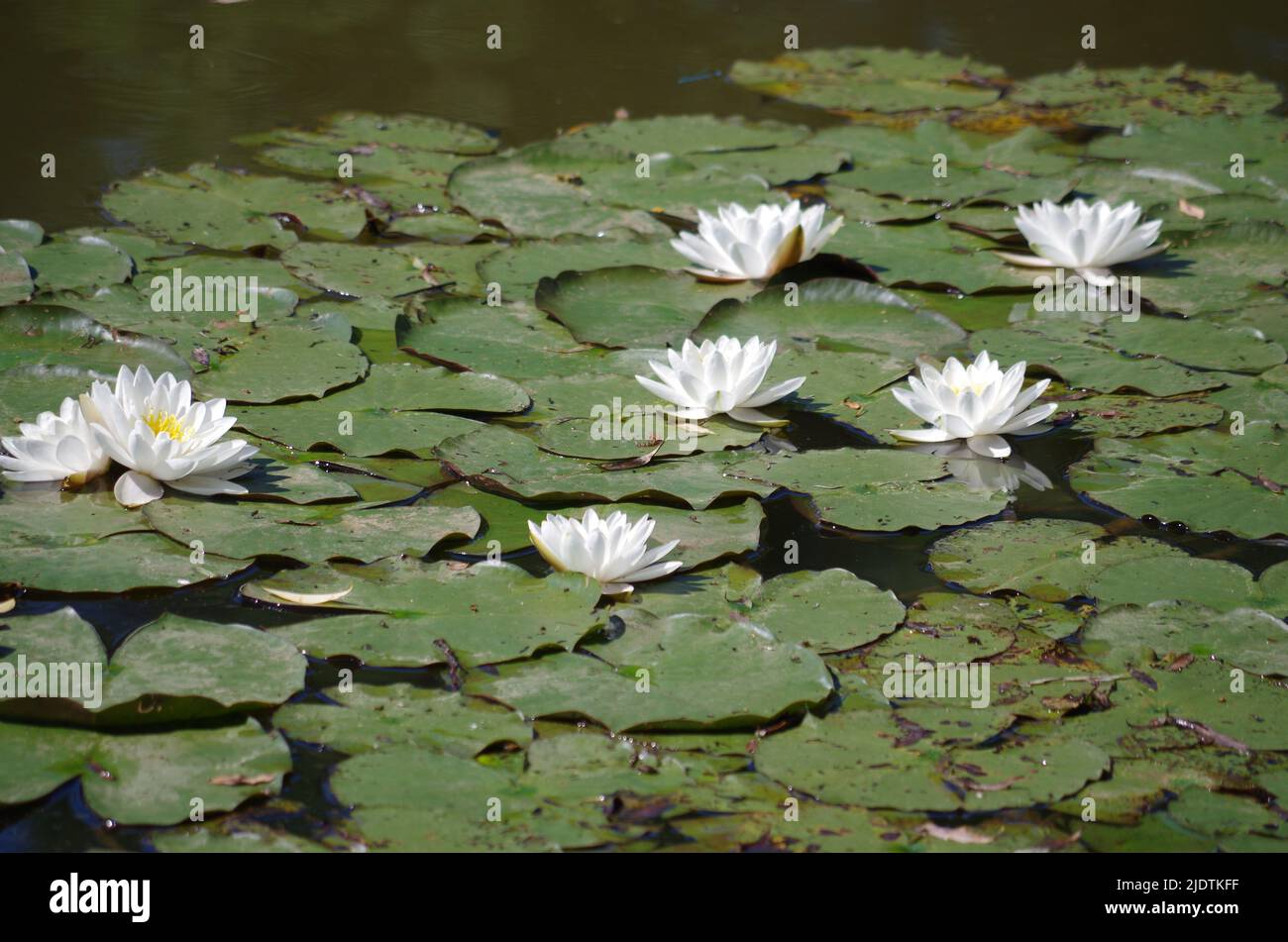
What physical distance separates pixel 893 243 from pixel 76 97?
157 inches

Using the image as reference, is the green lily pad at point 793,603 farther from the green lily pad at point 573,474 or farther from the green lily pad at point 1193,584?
the green lily pad at point 1193,584

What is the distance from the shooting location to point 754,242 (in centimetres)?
458

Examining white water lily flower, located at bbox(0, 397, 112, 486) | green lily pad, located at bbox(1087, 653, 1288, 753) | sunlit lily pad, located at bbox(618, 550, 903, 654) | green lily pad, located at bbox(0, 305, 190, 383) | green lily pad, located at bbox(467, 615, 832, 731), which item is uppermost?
green lily pad, located at bbox(0, 305, 190, 383)

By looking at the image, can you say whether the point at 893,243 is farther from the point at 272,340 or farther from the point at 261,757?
the point at 261,757

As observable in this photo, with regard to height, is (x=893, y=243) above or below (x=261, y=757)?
above

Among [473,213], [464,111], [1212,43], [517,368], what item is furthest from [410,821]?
[1212,43]

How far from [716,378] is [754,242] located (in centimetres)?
103

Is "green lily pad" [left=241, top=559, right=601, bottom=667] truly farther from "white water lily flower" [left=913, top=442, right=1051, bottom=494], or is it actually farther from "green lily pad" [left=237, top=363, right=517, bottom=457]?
"white water lily flower" [left=913, top=442, right=1051, bottom=494]

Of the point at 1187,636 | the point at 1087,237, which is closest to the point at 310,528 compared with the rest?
the point at 1187,636

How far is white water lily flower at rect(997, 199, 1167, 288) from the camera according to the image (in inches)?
183

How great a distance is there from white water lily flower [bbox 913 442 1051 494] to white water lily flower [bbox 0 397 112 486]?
2201 millimetres

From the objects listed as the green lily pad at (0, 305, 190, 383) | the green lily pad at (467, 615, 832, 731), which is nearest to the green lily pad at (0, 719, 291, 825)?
the green lily pad at (467, 615, 832, 731)

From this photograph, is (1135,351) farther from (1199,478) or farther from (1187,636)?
(1187,636)

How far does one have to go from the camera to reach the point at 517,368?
403 cm
